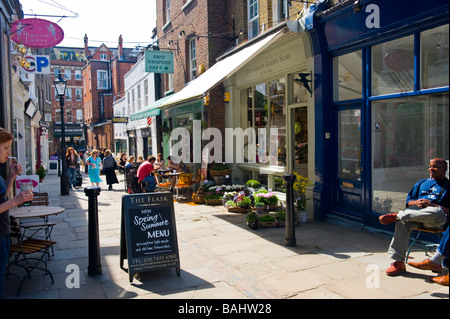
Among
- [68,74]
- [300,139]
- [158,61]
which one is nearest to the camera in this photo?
[300,139]

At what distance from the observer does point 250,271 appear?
17.1ft

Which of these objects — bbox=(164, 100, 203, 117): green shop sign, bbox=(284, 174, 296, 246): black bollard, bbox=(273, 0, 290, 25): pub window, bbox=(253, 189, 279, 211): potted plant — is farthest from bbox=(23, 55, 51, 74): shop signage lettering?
bbox=(284, 174, 296, 246): black bollard

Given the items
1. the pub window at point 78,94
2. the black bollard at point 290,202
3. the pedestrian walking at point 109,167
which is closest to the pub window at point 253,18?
the black bollard at point 290,202

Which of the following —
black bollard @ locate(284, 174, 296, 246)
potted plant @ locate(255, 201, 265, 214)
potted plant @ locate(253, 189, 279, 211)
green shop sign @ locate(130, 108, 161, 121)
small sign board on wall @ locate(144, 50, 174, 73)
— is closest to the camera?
black bollard @ locate(284, 174, 296, 246)

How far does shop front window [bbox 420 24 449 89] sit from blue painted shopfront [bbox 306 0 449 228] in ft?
0.05

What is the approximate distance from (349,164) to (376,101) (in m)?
1.37

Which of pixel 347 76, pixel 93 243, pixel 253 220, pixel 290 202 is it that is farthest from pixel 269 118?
pixel 93 243

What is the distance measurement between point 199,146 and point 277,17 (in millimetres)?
5593

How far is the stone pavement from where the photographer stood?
14.6ft

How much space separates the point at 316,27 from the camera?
25.7 feet

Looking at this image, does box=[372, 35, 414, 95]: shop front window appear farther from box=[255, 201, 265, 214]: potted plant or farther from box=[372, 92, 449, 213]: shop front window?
box=[255, 201, 265, 214]: potted plant

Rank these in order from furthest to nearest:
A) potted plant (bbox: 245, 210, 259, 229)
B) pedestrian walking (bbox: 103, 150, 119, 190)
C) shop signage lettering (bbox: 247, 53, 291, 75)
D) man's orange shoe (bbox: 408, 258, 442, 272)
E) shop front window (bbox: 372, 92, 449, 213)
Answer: pedestrian walking (bbox: 103, 150, 119, 190), shop signage lettering (bbox: 247, 53, 291, 75), potted plant (bbox: 245, 210, 259, 229), shop front window (bbox: 372, 92, 449, 213), man's orange shoe (bbox: 408, 258, 442, 272)

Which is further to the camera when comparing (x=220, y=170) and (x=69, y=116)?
(x=69, y=116)

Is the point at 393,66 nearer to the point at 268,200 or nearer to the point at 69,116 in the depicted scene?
the point at 268,200
